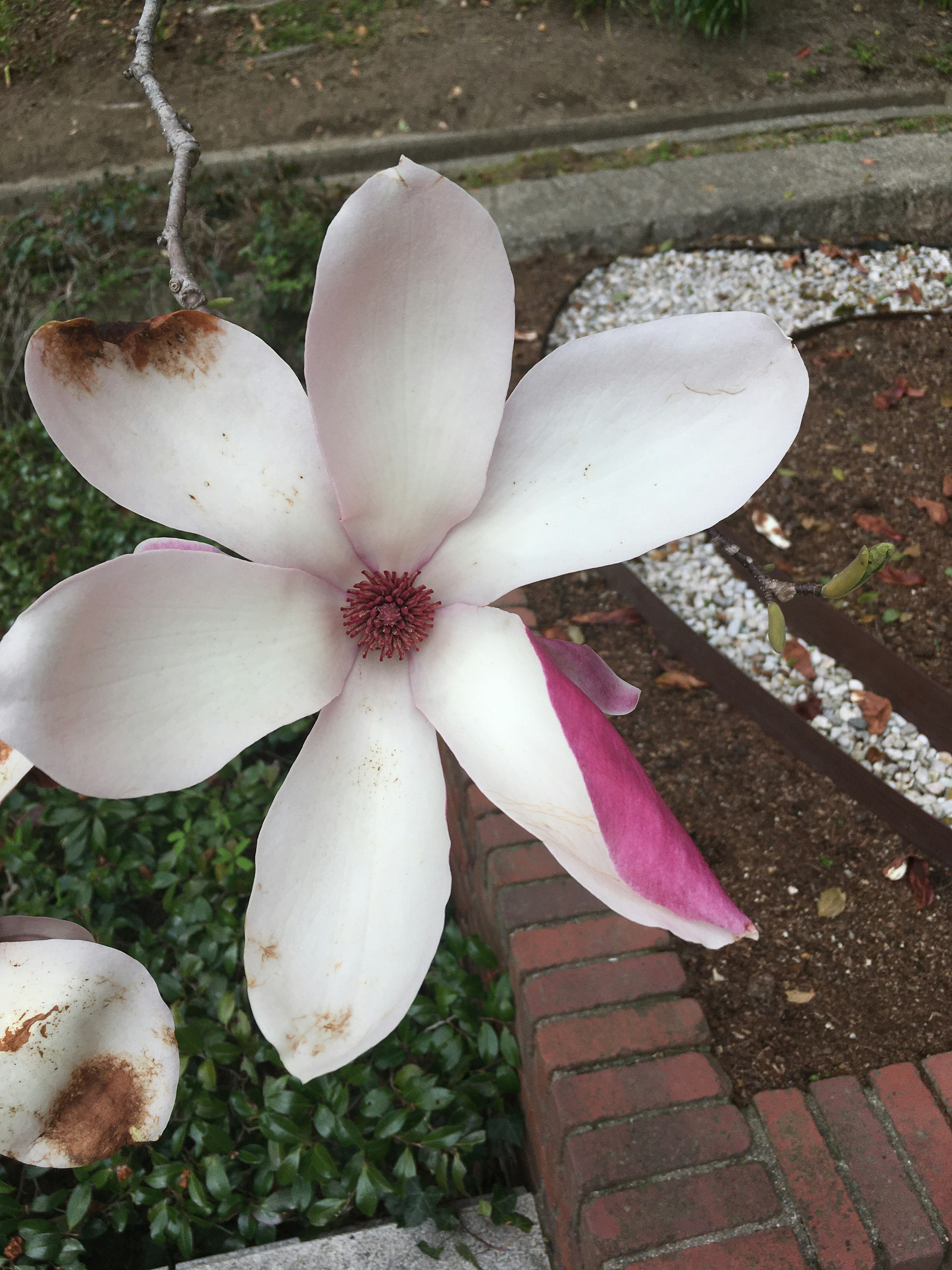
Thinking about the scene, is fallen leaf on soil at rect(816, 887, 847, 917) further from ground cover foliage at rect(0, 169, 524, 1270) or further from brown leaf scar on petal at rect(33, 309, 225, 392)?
brown leaf scar on petal at rect(33, 309, 225, 392)

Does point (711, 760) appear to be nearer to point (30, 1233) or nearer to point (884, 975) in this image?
point (884, 975)

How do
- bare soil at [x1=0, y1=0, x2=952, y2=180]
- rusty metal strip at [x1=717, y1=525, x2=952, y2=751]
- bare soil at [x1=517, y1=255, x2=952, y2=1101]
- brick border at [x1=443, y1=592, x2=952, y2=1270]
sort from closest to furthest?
brick border at [x1=443, y1=592, x2=952, y2=1270] < bare soil at [x1=517, y1=255, x2=952, y2=1101] < rusty metal strip at [x1=717, y1=525, x2=952, y2=751] < bare soil at [x1=0, y1=0, x2=952, y2=180]

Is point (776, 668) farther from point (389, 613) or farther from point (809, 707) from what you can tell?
point (389, 613)

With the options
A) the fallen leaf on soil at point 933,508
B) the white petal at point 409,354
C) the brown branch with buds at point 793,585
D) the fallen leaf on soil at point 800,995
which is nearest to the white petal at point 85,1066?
the white petal at point 409,354

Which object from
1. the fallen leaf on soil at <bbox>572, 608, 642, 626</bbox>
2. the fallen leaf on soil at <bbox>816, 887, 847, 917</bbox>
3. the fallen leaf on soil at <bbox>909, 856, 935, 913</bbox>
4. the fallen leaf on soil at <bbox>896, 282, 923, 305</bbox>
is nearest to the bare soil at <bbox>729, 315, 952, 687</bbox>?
the fallen leaf on soil at <bbox>896, 282, 923, 305</bbox>

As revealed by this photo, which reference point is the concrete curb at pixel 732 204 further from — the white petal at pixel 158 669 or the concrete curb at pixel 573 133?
the white petal at pixel 158 669

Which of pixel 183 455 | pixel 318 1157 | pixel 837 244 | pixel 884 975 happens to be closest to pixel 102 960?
pixel 183 455
